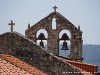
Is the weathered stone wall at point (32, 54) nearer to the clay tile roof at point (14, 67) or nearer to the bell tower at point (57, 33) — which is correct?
the clay tile roof at point (14, 67)

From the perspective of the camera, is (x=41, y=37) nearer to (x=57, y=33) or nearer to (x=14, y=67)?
(x=57, y=33)

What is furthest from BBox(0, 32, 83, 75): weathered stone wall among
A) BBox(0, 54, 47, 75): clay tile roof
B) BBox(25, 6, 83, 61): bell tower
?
BBox(25, 6, 83, 61): bell tower

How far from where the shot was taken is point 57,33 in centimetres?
2119

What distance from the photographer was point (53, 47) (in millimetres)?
21031

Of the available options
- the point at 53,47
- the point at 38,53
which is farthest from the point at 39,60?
the point at 53,47

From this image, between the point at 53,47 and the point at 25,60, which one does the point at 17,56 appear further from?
the point at 53,47

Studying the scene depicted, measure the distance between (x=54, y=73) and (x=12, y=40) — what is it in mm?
2530

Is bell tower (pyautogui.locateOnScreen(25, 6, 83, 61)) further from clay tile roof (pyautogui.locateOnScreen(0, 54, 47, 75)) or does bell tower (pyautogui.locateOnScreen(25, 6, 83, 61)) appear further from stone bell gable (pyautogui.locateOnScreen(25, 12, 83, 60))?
clay tile roof (pyautogui.locateOnScreen(0, 54, 47, 75))

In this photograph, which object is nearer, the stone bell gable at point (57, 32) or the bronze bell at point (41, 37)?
the stone bell gable at point (57, 32)

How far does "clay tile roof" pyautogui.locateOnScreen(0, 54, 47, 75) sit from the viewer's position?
11602 mm

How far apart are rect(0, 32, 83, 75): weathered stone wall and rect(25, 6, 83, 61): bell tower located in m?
7.39

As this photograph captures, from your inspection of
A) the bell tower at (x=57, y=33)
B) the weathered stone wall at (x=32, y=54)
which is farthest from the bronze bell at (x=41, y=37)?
the weathered stone wall at (x=32, y=54)

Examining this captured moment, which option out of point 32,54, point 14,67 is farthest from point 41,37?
point 14,67

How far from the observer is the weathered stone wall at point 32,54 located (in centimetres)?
1283
